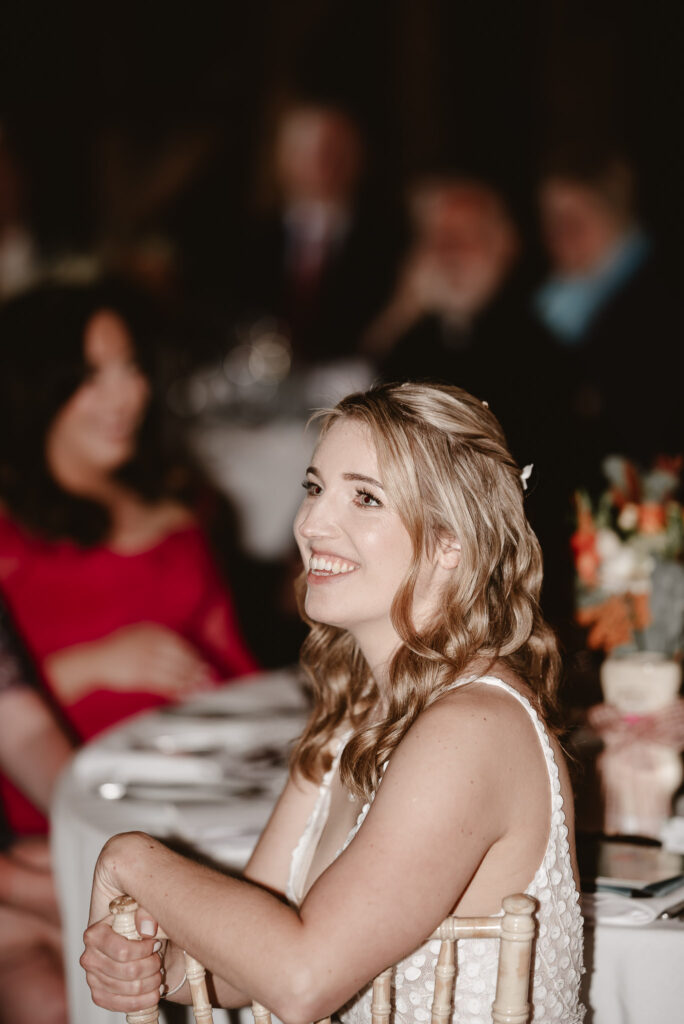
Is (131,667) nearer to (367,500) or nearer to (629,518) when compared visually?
(629,518)

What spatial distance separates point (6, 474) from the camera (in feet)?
10.8

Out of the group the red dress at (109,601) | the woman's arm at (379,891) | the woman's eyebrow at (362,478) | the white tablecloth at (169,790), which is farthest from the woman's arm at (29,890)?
the woman's eyebrow at (362,478)

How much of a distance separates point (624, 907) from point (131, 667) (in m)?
1.84

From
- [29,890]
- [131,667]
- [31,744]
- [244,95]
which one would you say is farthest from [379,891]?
[244,95]

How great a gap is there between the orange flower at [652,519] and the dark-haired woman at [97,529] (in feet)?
5.07

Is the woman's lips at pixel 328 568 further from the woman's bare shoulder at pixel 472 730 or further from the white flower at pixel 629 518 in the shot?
the white flower at pixel 629 518

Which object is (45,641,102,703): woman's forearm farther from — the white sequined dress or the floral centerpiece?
the white sequined dress

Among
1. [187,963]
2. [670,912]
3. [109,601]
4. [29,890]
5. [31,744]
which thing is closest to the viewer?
[187,963]

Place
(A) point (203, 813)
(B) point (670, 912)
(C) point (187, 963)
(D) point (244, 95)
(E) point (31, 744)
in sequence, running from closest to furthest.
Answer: (C) point (187, 963), (B) point (670, 912), (A) point (203, 813), (E) point (31, 744), (D) point (244, 95)

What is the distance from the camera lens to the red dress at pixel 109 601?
308cm

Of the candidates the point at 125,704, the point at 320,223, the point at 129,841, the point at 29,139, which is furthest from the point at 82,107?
the point at 129,841

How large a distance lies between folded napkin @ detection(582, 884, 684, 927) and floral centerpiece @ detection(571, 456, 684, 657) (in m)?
0.44

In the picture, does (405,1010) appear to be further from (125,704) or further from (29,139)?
(29,139)

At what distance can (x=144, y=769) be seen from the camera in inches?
80.2
